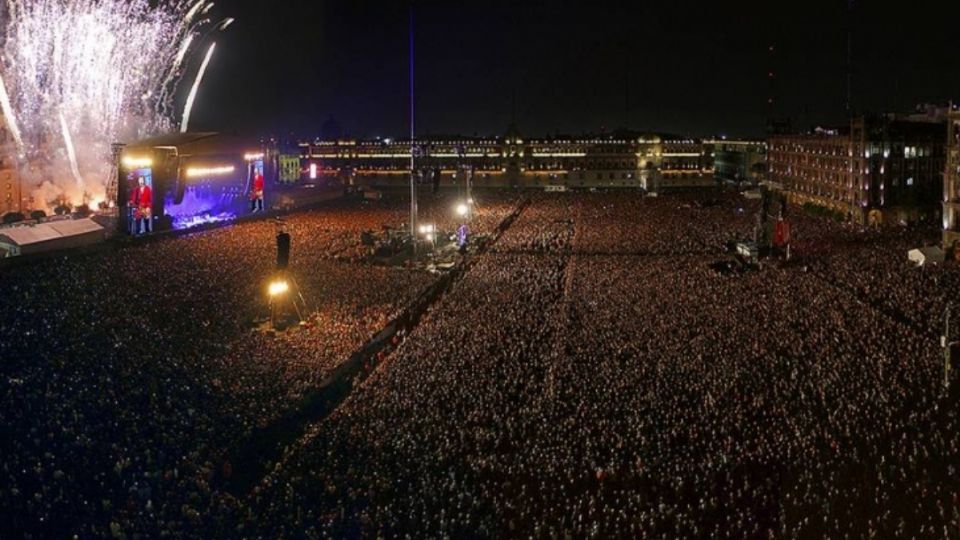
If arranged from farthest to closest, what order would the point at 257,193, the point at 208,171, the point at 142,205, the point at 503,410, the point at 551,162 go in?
the point at 551,162
the point at 257,193
the point at 208,171
the point at 142,205
the point at 503,410

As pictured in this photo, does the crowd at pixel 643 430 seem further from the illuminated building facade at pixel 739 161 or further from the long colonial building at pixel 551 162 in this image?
the long colonial building at pixel 551 162

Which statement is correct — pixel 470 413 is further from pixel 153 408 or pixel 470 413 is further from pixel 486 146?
pixel 486 146

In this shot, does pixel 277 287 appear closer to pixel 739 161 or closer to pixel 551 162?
pixel 551 162

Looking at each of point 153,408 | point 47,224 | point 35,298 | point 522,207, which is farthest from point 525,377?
point 522,207

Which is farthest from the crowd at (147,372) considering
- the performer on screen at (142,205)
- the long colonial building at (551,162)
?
the long colonial building at (551,162)

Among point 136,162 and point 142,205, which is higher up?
point 136,162

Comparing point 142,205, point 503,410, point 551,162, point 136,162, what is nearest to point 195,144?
point 136,162

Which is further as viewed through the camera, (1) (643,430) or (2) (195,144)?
(2) (195,144)

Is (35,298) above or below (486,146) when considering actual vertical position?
below
